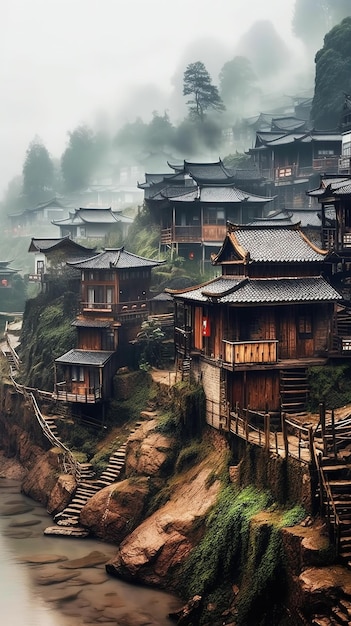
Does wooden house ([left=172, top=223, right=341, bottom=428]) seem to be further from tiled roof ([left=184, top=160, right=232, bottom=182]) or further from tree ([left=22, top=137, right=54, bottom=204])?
tree ([left=22, top=137, right=54, bottom=204])

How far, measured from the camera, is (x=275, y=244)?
50.8 metres

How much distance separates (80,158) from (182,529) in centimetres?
11846

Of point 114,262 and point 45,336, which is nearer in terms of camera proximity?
point 114,262

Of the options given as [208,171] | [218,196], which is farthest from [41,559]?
[208,171]

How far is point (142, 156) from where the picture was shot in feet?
497

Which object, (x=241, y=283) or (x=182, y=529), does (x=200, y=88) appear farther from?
(x=182, y=529)

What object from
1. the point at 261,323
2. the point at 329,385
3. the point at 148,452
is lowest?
the point at 148,452

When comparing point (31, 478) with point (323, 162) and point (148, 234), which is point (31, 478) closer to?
point (148, 234)

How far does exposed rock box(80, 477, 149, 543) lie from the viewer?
47969mm

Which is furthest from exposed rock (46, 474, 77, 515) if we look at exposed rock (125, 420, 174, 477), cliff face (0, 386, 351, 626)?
exposed rock (125, 420, 174, 477)

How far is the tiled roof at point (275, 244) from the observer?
49.5 metres

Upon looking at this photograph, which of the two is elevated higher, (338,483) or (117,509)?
(338,483)

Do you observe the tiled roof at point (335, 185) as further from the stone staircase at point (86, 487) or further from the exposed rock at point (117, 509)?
the exposed rock at point (117, 509)

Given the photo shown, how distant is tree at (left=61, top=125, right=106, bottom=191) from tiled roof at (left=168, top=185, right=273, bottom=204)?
75.3m
